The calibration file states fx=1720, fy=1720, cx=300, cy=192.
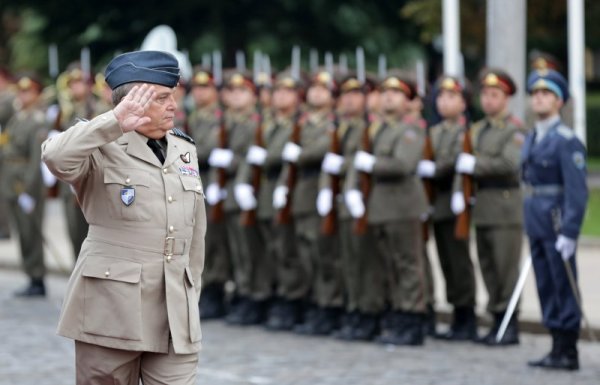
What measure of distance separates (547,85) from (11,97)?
31.8ft

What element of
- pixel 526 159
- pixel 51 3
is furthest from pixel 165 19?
pixel 526 159

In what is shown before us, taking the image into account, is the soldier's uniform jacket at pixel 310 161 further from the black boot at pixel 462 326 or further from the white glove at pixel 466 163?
the black boot at pixel 462 326

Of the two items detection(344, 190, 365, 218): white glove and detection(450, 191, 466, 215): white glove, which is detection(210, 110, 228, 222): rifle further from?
detection(450, 191, 466, 215): white glove

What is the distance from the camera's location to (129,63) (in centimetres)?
621

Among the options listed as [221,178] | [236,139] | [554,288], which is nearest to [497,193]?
[554,288]

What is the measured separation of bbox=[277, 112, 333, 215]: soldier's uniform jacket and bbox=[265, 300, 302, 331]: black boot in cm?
73

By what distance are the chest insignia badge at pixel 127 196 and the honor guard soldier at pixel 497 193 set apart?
5.61m

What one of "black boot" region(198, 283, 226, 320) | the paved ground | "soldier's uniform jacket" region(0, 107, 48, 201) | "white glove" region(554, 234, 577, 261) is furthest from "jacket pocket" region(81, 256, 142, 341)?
"soldier's uniform jacket" region(0, 107, 48, 201)

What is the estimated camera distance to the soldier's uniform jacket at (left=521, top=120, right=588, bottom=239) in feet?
33.4

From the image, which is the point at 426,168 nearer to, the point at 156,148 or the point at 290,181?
the point at 290,181

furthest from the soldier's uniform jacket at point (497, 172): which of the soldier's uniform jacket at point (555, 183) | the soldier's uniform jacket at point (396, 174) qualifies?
the soldier's uniform jacket at point (555, 183)

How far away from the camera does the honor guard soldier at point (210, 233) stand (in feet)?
44.2

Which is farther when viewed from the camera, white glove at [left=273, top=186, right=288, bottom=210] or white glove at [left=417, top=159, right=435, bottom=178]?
white glove at [left=273, top=186, right=288, bottom=210]

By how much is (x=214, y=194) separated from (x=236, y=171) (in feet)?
0.82
